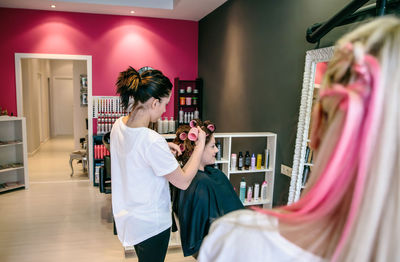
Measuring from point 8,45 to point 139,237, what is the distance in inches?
213

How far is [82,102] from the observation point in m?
8.29

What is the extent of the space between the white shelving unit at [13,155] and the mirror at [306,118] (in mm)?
4464

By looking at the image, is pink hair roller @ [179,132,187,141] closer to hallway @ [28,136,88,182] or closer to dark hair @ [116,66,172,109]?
dark hair @ [116,66,172,109]

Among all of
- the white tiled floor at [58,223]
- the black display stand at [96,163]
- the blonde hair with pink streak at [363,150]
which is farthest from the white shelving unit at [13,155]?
the blonde hair with pink streak at [363,150]

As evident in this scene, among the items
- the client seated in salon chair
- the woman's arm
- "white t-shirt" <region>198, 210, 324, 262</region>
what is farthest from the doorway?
"white t-shirt" <region>198, 210, 324, 262</region>

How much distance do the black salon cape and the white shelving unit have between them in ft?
12.6

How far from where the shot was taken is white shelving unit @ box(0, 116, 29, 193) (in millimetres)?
4968

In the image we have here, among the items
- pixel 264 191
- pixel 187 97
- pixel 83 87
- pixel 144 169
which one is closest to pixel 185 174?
pixel 144 169

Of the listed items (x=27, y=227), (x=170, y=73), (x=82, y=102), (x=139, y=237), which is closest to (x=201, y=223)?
(x=139, y=237)

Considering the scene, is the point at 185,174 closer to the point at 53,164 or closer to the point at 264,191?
the point at 264,191

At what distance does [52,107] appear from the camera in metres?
11.3

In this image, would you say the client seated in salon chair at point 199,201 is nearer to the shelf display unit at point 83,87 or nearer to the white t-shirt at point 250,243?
the white t-shirt at point 250,243

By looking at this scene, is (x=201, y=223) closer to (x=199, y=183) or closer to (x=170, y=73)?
(x=199, y=183)

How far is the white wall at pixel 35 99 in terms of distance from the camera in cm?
742
